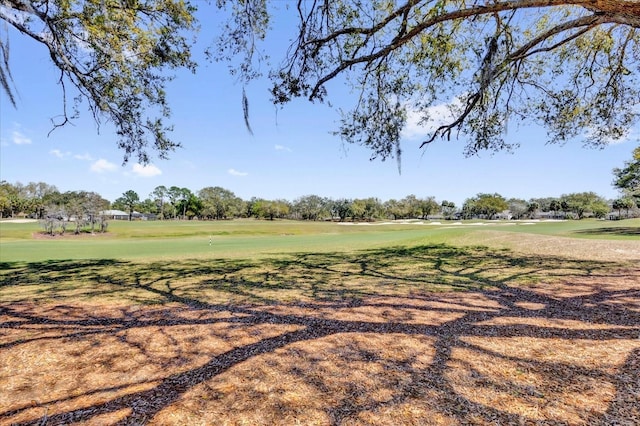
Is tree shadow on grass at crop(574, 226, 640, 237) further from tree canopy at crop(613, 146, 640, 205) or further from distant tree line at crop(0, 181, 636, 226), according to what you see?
distant tree line at crop(0, 181, 636, 226)

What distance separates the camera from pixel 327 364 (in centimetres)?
366

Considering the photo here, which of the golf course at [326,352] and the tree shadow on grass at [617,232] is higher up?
the tree shadow on grass at [617,232]

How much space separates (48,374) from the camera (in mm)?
3551

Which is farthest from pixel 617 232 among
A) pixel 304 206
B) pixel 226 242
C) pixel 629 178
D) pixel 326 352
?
pixel 304 206

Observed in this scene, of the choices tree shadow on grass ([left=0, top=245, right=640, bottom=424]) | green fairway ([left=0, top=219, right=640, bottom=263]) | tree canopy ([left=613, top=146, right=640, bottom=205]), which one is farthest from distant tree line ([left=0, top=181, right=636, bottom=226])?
tree shadow on grass ([left=0, top=245, right=640, bottom=424])

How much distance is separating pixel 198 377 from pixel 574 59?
13.0 m

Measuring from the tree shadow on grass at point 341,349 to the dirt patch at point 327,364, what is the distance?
2 centimetres

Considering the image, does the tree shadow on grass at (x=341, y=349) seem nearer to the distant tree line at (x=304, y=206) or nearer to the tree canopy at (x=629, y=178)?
the tree canopy at (x=629, y=178)

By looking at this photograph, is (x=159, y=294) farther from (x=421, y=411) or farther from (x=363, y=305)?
(x=421, y=411)

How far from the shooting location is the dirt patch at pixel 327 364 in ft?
9.16

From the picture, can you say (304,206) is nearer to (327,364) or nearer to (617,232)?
(617,232)

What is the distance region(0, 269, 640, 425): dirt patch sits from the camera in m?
2.79

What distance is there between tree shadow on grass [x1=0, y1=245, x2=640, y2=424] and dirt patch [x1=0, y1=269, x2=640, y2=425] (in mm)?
19

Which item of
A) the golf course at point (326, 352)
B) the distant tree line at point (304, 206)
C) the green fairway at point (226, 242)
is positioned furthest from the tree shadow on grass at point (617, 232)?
the distant tree line at point (304, 206)
